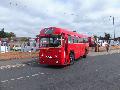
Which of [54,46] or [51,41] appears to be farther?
[51,41]

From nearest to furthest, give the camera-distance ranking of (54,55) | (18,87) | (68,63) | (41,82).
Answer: (18,87), (41,82), (54,55), (68,63)

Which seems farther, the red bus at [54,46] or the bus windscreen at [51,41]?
the bus windscreen at [51,41]

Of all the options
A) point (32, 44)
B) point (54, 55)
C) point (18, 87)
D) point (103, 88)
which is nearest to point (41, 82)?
point (18, 87)

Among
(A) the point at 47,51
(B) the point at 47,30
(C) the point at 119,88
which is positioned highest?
(B) the point at 47,30

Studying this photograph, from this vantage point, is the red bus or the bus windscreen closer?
the red bus

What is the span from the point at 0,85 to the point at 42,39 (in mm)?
9571

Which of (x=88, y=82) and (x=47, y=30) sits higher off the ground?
(x=47, y=30)

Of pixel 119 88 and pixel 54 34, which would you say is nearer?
pixel 119 88

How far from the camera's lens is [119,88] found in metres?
13.0

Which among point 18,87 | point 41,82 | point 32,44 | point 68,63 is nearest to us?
point 18,87

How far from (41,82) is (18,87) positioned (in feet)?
6.03

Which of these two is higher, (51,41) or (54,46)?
(51,41)

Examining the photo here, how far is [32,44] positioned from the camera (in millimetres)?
45188

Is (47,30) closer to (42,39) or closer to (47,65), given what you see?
(42,39)
